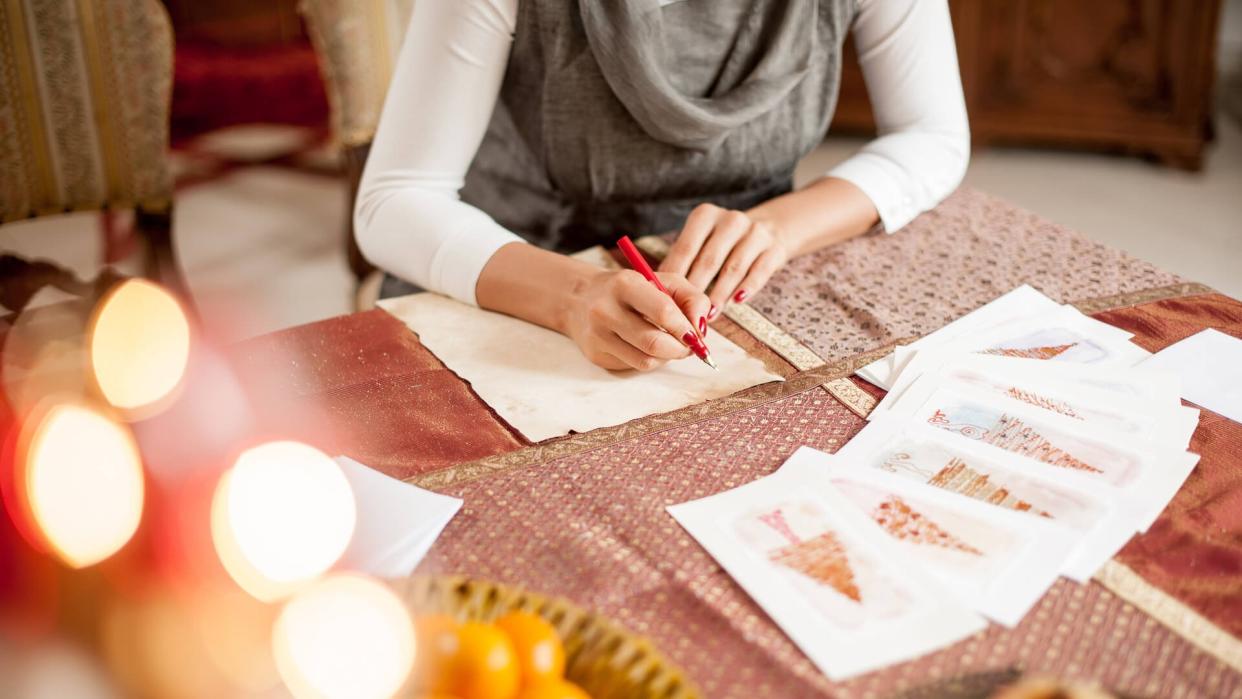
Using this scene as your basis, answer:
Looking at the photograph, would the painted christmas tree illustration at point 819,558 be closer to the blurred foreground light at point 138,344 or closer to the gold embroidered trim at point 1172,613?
the gold embroidered trim at point 1172,613

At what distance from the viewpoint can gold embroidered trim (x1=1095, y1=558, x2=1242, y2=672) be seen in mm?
671

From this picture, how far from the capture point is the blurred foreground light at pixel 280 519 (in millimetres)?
714

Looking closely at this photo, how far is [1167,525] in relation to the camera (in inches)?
30.9

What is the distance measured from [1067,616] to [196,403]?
77cm

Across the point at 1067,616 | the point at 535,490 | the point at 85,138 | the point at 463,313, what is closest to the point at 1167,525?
the point at 1067,616

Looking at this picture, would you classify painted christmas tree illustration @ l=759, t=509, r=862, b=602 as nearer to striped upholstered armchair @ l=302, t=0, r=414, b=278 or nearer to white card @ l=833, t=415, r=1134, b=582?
white card @ l=833, t=415, r=1134, b=582

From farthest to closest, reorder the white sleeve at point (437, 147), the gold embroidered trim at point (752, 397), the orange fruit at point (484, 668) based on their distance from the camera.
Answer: the white sleeve at point (437, 147) → the gold embroidered trim at point (752, 397) → the orange fruit at point (484, 668)

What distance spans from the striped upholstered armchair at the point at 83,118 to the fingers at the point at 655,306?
1.01 meters

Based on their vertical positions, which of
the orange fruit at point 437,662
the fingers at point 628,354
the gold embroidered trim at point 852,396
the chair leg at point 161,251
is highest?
the orange fruit at point 437,662

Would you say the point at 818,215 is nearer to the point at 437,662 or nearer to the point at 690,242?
the point at 690,242

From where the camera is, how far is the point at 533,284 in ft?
3.69

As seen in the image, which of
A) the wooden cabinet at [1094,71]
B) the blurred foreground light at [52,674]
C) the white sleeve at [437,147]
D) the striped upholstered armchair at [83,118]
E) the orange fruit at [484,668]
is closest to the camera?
the orange fruit at [484,668]

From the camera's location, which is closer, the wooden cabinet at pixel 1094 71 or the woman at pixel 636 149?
the woman at pixel 636 149

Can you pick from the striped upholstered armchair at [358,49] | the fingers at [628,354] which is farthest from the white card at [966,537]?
the striped upholstered armchair at [358,49]
